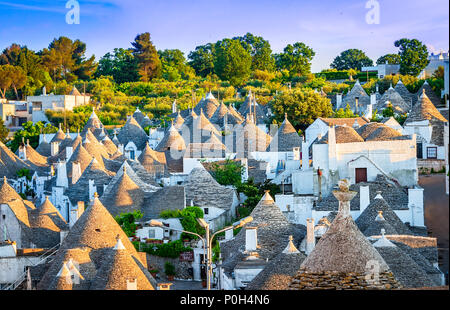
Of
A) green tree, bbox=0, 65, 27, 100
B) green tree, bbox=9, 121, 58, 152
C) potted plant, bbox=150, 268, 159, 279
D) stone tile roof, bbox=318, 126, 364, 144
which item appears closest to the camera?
potted plant, bbox=150, 268, 159, 279

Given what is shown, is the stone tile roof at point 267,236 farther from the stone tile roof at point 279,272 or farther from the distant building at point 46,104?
the distant building at point 46,104

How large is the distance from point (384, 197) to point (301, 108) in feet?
62.1

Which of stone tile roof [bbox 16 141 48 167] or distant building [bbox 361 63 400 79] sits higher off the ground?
distant building [bbox 361 63 400 79]

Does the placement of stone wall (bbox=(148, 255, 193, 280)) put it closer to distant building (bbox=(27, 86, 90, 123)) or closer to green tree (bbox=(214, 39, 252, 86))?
distant building (bbox=(27, 86, 90, 123))

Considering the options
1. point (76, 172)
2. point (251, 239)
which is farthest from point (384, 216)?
point (76, 172)

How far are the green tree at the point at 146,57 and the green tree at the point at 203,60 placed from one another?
5899 millimetres

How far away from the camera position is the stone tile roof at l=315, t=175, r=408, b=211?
25406 millimetres

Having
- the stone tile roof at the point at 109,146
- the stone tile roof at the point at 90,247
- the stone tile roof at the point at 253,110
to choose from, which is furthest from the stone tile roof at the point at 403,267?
the stone tile roof at the point at 253,110

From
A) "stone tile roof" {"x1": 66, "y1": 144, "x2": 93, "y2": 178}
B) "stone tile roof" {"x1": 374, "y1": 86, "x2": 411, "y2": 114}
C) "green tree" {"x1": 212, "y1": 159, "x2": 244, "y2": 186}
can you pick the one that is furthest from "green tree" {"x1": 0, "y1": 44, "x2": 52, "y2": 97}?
"green tree" {"x1": 212, "y1": 159, "x2": 244, "y2": 186}

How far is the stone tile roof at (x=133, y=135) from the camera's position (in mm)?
46875

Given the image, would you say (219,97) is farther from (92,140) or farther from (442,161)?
(442,161)

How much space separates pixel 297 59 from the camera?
67.2m

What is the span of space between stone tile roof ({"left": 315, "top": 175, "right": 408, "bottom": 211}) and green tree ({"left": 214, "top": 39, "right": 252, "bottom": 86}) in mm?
38063

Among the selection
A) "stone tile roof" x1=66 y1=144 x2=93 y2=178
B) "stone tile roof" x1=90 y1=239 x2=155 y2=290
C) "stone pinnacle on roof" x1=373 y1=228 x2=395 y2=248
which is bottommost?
"stone tile roof" x1=90 y1=239 x2=155 y2=290
